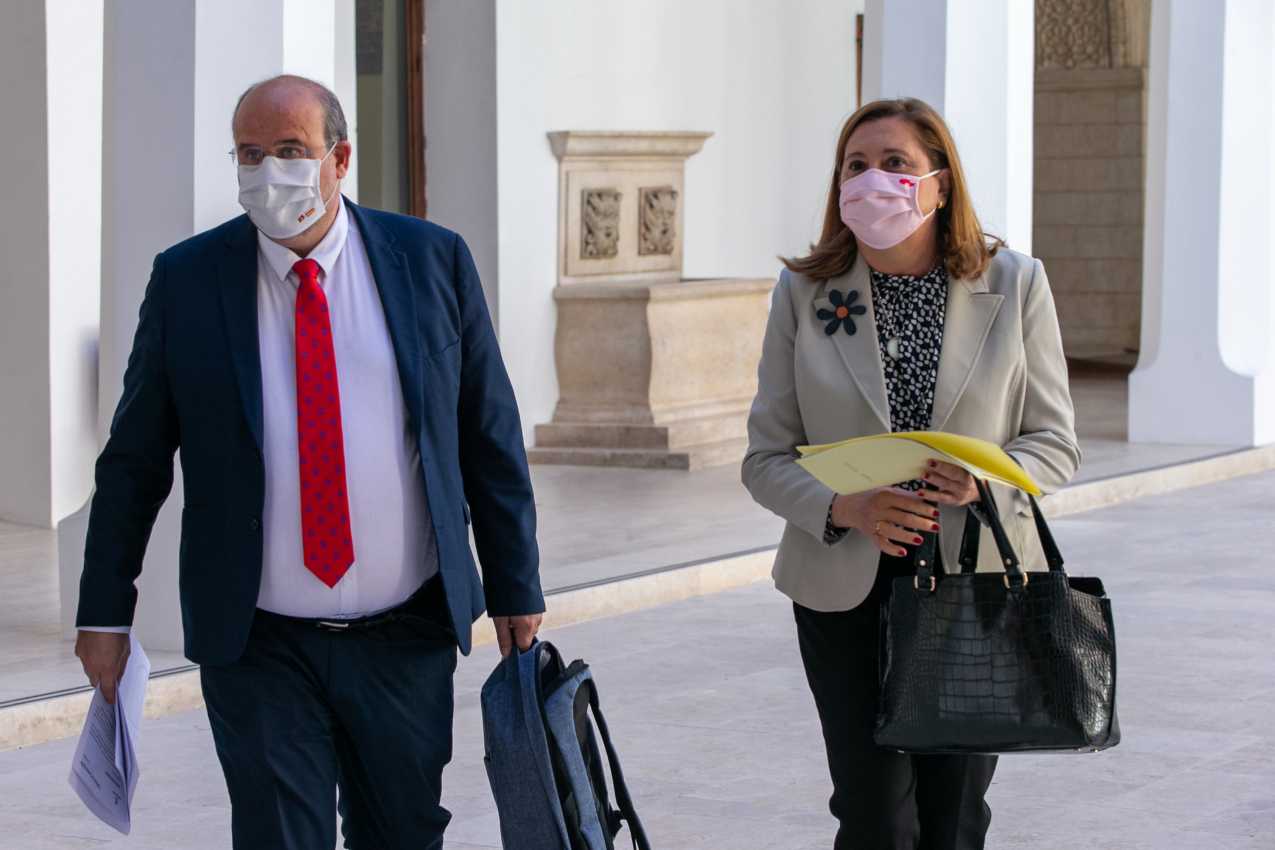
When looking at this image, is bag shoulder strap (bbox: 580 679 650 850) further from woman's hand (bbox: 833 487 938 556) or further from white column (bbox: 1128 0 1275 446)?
A: white column (bbox: 1128 0 1275 446)

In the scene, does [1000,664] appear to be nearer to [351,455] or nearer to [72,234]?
[351,455]

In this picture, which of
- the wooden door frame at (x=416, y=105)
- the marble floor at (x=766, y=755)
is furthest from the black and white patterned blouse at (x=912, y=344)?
the wooden door frame at (x=416, y=105)

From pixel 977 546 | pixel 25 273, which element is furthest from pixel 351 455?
pixel 25 273

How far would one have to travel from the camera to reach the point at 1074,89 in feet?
71.4

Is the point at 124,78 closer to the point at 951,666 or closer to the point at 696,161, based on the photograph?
the point at 951,666

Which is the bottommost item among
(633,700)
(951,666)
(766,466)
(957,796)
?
(633,700)

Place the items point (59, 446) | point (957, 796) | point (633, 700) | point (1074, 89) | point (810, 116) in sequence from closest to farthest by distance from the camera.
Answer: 1. point (957, 796)
2. point (633, 700)
3. point (59, 446)
4. point (810, 116)
5. point (1074, 89)

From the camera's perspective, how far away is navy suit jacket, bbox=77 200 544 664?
3641mm

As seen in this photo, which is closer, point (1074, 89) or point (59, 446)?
point (59, 446)

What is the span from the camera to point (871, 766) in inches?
150

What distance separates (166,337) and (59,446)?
7232 millimetres

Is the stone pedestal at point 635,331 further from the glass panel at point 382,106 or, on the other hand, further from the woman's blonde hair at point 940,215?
the woman's blonde hair at point 940,215

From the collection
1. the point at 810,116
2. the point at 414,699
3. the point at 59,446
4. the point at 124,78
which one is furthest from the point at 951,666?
the point at 810,116

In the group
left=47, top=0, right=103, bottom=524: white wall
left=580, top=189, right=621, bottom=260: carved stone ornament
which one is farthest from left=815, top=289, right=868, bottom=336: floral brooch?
left=580, top=189, right=621, bottom=260: carved stone ornament
